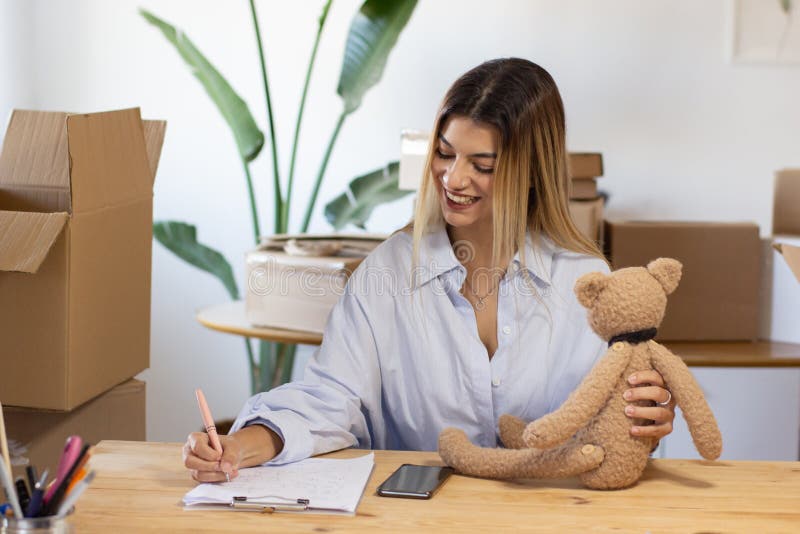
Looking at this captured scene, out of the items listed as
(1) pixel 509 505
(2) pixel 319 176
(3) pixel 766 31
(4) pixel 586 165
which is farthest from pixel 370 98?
(1) pixel 509 505

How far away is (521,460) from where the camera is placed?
117 cm

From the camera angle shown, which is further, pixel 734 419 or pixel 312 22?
pixel 312 22

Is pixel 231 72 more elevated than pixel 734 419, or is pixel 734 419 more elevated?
pixel 231 72

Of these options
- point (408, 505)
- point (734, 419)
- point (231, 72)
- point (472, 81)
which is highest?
point (231, 72)

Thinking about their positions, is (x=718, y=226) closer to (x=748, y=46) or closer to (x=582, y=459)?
(x=748, y=46)

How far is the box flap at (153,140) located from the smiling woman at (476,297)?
0.39m

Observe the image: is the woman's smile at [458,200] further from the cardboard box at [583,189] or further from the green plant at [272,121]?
the green plant at [272,121]

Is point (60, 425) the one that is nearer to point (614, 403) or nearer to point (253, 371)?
point (614, 403)

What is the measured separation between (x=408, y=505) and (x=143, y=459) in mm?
→ 365

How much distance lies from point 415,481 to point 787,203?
5.38 feet

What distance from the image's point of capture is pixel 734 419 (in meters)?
2.39

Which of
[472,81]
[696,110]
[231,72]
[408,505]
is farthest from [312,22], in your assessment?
[408,505]

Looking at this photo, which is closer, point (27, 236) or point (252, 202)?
point (27, 236)

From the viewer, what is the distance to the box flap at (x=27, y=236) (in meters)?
1.35
